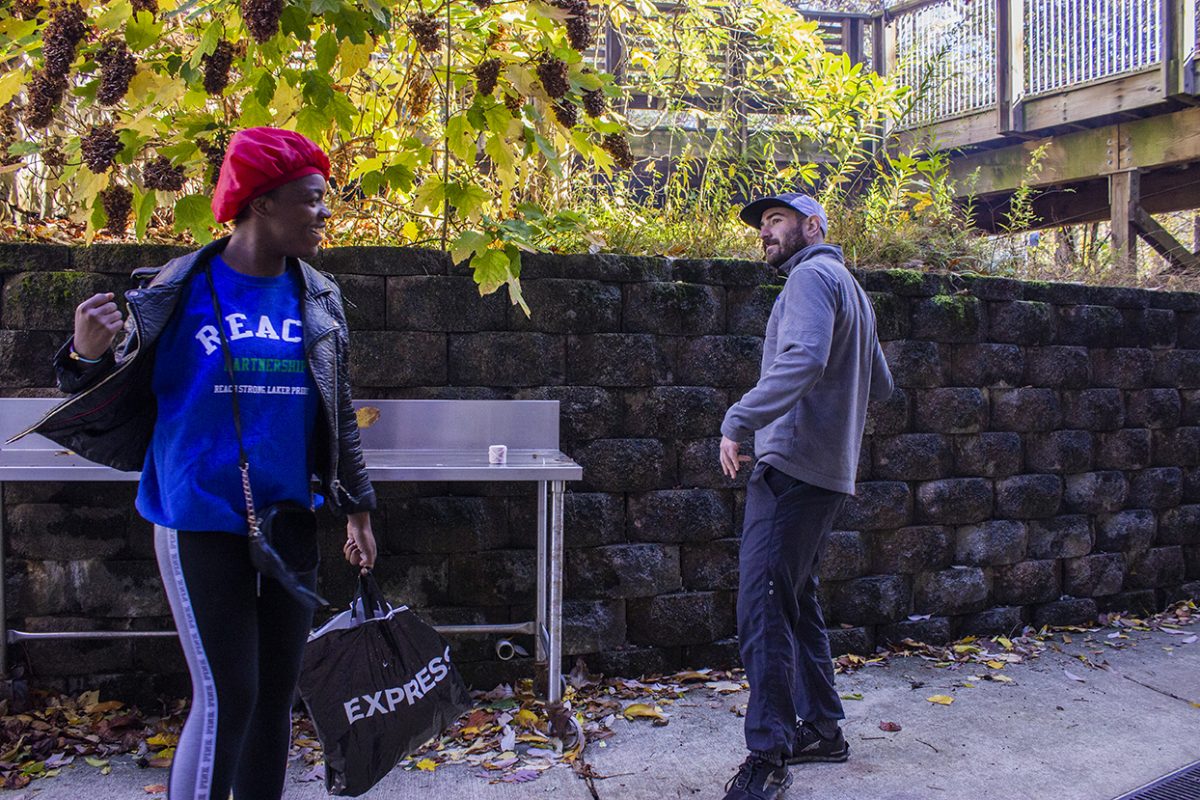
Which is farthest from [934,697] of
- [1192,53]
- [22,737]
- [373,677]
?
[1192,53]

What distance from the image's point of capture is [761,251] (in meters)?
5.07

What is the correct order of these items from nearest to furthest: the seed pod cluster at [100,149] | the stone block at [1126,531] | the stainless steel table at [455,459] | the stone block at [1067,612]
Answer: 1. the seed pod cluster at [100,149]
2. the stainless steel table at [455,459]
3. the stone block at [1067,612]
4. the stone block at [1126,531]

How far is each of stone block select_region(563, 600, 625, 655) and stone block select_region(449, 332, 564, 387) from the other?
980mm

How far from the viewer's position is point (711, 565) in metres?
4.46

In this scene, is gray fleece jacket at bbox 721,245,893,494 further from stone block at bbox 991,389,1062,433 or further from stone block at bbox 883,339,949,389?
stone block at bbox 991,389,1062,433

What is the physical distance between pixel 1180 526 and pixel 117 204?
18.9 feet

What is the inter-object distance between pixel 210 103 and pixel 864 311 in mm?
3093

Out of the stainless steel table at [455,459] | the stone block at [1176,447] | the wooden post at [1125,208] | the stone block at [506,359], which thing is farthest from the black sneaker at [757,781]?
the wooden post at [1125,208]

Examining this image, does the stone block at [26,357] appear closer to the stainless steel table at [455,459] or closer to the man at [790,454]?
the stainless steel table at [455,459]

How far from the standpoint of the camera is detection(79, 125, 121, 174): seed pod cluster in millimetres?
3338

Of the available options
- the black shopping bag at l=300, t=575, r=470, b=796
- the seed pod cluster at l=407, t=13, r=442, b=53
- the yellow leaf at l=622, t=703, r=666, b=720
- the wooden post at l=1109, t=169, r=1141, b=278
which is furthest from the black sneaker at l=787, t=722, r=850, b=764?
the wooden post at l=1109, t=169, r=1141, b=278

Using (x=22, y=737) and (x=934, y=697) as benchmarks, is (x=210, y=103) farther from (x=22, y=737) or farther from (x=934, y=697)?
(x=934, y=697)

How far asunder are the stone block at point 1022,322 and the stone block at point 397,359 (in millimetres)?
2934

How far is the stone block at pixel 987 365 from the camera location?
198 inches
